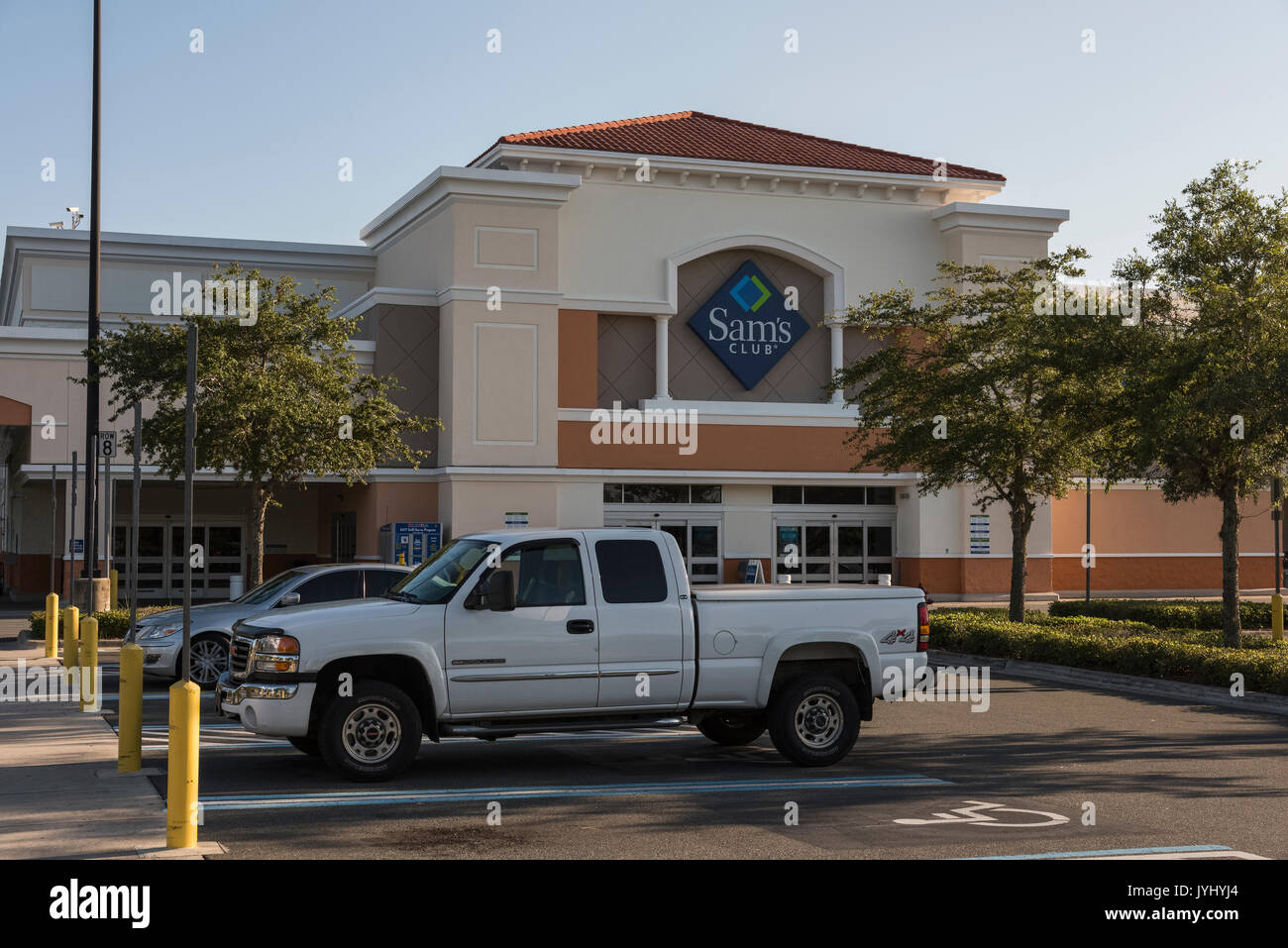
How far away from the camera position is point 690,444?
1455 inches

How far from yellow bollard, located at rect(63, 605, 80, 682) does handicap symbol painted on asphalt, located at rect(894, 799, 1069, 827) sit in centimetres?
1259

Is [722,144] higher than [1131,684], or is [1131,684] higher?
[722,144]

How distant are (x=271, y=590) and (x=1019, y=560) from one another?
1405 centimetres

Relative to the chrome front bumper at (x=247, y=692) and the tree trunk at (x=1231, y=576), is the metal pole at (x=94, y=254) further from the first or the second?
the tree trunk at (x=1231, y=576)

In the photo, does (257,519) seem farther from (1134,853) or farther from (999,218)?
(999,218)

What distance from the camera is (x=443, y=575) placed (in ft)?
38.5

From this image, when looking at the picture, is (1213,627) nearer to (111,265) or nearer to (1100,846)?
(1100,846)

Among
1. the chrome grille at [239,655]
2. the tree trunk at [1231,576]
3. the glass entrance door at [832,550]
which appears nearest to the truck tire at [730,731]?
the chrome grille at [239,655]

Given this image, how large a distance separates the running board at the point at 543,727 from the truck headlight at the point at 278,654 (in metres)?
1.27

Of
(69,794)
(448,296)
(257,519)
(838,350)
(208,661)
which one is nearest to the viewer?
(69,794)

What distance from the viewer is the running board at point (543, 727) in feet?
36.5

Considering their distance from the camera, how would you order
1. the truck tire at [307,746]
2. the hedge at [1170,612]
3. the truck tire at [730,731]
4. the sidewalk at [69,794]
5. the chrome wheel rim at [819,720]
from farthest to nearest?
the hedge at [1170,612]
the truck tire at [730,731]
the chrome wheel rim at [819,720]
the truck tire at [307,746]
the sidewalk at [69,794]
